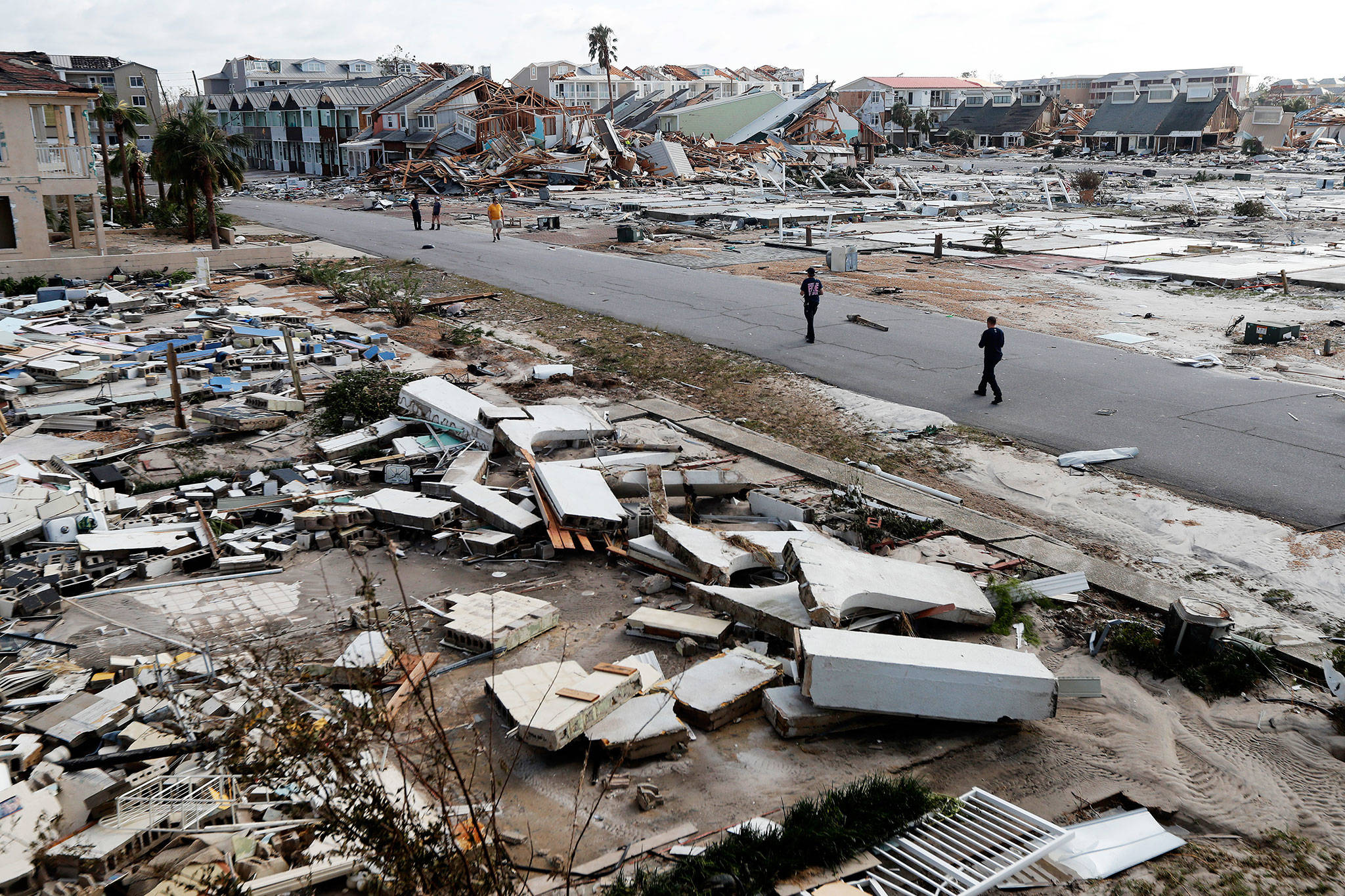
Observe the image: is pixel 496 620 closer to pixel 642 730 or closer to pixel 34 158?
pixel 642 730

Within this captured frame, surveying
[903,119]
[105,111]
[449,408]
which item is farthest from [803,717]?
[903,119]

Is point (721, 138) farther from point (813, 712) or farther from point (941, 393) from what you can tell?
point (813, 712)

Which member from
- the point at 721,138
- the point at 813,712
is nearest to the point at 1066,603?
the point at 813,712

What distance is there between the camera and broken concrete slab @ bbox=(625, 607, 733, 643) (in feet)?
24.6

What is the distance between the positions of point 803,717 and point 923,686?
2.64 ft

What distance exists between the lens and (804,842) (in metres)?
5.10

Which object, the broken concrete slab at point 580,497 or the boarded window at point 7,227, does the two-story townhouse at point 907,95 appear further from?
the broken concrete slab at point 580,497

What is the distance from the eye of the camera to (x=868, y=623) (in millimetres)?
7367

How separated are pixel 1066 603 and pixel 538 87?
95049 millimetres

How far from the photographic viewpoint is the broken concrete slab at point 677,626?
296 inches

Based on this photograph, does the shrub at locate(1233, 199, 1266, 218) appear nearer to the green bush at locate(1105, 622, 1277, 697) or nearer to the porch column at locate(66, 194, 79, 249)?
the green bush at locate(1105, 622, 1277, 697)

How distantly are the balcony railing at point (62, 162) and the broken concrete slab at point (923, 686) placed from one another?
29.1 metres

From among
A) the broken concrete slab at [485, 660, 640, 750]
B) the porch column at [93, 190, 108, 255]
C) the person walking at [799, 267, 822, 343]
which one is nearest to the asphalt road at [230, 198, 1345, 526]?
the person walking at [799, 267, 822, 343]

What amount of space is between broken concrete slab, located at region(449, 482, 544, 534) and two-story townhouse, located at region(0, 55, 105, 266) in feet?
73.1
